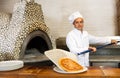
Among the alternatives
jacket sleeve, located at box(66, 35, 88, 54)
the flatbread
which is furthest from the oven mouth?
the flatbread

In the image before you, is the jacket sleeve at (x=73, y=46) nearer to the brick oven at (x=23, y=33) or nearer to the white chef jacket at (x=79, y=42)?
the white chef jacket at (x=79, y=42)

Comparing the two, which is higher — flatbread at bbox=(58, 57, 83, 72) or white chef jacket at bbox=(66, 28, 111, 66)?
white chef jacket at bbox=(66, 28, 111, 66)

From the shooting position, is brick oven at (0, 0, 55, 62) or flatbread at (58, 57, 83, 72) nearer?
flatbread at (58, 57, 83, 72)

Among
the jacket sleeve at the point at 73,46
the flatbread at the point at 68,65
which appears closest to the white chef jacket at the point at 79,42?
the jacket sleeve at the point at 73,46

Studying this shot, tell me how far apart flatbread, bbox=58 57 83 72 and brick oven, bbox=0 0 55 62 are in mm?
1057

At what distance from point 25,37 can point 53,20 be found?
3.55 feet

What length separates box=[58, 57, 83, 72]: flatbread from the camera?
5.38 feet

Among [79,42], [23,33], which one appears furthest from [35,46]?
[79,42]

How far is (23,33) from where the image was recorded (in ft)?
9.55

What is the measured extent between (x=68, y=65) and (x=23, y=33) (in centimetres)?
143

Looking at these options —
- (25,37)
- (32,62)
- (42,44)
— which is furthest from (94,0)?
(32,62)

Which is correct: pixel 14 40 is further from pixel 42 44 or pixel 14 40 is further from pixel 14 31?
pixel 42 44

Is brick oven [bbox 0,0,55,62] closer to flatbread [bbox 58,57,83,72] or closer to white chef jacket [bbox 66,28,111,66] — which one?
white chef jacket [bbox 66,28,111,66]

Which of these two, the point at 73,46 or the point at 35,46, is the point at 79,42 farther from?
the point at 35,46
